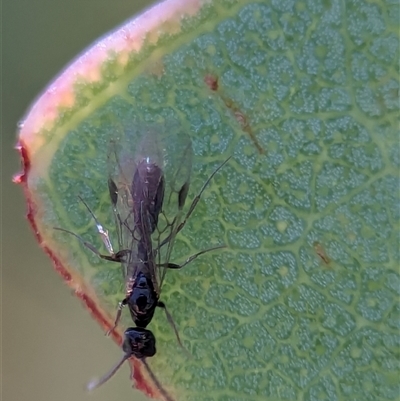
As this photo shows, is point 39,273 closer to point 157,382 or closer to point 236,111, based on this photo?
point 157,382

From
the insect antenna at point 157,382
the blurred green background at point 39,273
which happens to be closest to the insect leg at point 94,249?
the insect antenna at point 157,382

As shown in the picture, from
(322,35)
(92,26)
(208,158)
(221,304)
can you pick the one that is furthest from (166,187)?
(92,26)

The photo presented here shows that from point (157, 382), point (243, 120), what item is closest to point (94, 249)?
point (157, 382)

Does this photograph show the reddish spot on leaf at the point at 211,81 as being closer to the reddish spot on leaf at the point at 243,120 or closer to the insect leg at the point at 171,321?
the reddish spot on leaf at the point at 243,120

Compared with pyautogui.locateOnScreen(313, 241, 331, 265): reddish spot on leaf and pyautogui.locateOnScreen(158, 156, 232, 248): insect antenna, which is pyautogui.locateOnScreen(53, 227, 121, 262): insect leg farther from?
pyautogui.locateOnScreen(313, 241, 331, 265): reddish spot on leaf

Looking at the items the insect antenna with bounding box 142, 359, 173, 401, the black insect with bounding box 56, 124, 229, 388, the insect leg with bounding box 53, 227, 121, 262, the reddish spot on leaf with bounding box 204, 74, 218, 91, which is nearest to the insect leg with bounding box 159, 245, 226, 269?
the black insect with bounding box 56, 124, 229, 388

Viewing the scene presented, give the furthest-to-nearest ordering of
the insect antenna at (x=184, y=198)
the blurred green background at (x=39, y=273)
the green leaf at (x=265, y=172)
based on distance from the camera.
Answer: the blurred green background at (x=39, y=273) < the insect antenna at (x=184, y=198) < the green leaf at (x=265, y=172)

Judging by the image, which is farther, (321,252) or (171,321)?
(171,321)
